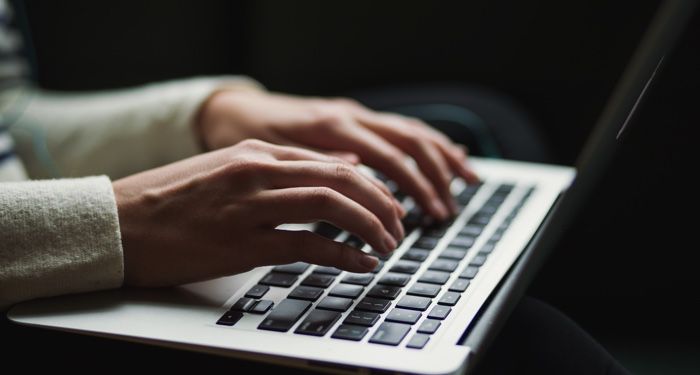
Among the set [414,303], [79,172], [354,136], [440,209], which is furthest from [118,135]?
[414,303]

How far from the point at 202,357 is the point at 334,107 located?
0.41 m

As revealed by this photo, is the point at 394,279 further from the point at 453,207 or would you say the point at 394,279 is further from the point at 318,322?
the point at 453,207

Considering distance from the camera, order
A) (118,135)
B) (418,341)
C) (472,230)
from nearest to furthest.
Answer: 1. (418,341)
2. (472,230)
3. (118,135)

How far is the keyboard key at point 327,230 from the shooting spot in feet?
2.27

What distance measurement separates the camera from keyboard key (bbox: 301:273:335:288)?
573 mm

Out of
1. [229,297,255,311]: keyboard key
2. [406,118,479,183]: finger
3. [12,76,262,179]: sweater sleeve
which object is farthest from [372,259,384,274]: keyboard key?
[12,76,262,179]: sweater sleeve

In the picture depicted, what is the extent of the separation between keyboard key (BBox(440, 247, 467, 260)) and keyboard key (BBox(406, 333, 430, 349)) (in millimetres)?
150

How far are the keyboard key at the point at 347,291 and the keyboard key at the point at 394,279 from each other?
22mm

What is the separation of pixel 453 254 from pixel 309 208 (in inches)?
6.0

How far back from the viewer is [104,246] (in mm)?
547

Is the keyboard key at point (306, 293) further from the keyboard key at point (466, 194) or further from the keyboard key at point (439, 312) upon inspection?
the keyboard key at point (466, 194)

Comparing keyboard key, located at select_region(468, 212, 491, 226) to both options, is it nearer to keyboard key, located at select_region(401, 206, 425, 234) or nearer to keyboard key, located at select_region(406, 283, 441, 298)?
keyboard key, located at select_region(401, 206, 425, 234)

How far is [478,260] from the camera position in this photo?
61 cm

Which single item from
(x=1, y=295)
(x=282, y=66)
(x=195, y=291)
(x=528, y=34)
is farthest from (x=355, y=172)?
(x=282, y=66)
